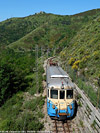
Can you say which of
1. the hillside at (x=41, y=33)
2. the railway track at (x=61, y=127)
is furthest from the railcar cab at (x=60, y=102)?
the hillside at (x=41, y=33)

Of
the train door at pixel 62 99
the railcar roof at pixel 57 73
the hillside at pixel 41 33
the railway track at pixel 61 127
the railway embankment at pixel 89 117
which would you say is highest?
the hillside at pixel 41 33

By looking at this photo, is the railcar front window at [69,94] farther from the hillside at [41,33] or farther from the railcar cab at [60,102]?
the hillside at [41,33]

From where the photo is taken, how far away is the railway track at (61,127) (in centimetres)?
1088

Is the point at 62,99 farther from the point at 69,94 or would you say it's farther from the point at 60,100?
the point at 69,94

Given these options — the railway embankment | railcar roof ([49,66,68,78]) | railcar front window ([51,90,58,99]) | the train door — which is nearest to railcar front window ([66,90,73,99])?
the train door

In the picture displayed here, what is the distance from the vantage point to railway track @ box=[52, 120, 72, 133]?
35.7ft

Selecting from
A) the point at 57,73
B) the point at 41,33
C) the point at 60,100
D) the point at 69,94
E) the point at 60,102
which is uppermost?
the point at 41,33

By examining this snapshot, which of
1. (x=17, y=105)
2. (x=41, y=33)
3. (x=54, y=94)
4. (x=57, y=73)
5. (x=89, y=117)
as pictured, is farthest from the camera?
(x=41, y=33)

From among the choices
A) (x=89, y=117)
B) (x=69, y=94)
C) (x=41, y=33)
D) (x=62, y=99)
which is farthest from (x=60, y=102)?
(x=41, y=33)

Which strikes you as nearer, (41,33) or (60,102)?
(60,102)

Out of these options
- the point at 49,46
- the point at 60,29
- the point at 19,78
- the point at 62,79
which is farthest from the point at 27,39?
the point at 62,79

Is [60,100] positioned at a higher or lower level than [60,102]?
higher

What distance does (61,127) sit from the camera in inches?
445

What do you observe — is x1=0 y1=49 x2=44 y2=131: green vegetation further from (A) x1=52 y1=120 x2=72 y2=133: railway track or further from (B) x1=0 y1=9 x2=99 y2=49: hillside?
(B) x1=0 y1=9 x2=99 y2=49: hillside
